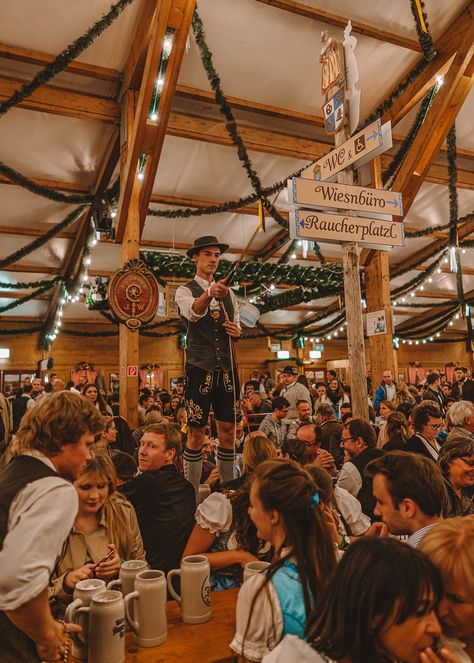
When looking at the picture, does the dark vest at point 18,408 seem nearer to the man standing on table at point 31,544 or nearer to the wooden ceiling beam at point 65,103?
the wooden ceiling beam at point 65,103

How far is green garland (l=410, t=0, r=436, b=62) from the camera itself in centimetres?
495

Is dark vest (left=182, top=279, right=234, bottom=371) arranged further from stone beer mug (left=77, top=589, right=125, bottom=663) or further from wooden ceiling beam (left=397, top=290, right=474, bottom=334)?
wooden ceiling beam (left=397, top=290, right=474, bottom=334)

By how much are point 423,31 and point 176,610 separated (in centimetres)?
604

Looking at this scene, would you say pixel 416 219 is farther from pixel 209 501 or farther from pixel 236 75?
pixel 209 501

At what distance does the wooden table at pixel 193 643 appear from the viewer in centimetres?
113

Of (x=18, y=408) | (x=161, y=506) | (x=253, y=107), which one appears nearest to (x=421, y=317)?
(x=253, y=107)

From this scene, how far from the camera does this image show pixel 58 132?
22.6 feet

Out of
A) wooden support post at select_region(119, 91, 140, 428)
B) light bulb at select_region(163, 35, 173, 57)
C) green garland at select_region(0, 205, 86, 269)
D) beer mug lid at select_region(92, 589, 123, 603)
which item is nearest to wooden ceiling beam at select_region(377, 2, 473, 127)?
light bulb at select_region(163, 35, 173, 57)

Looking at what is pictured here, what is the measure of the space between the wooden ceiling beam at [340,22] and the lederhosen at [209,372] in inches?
158

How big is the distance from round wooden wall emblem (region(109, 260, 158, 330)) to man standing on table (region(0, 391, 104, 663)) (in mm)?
4513

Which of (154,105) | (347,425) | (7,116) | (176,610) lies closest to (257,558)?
(176,610)

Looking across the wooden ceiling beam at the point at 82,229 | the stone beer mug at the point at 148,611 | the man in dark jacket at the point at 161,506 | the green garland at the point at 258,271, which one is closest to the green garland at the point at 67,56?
the wooden ceiling beam at the point at 82,229

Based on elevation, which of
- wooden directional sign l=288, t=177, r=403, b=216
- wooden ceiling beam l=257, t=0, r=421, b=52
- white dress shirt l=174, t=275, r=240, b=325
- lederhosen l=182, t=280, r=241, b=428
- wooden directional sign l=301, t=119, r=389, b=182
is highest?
wooden ceiling beam l=257, t=0, r=421, b=52

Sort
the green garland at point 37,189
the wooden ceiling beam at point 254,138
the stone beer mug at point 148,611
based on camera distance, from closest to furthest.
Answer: the stone beer mug at point 148,611 → the wooden ceiling beam at point 254,138 → the green garland at point 37,189
